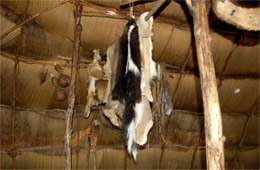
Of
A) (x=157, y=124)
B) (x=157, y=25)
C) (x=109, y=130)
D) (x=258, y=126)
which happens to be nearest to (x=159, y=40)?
(x=157, y=25)

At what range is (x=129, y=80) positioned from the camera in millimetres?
2727

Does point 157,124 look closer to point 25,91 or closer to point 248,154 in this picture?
point 25,91

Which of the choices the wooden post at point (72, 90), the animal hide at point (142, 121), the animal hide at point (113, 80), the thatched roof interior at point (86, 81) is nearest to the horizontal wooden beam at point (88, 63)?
the thatched roof interior at point (86, 81)

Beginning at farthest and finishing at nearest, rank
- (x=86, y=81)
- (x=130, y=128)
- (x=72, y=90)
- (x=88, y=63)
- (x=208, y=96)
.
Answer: (x=86, y=81)
(x=88, y=63)
(x=72, y=90)
(x=130, y=128)
(x=208, y=96)

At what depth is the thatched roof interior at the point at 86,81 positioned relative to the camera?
3.48 metres

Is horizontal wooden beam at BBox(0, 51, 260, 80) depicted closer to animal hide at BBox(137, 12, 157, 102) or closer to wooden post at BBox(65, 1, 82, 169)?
wooden post at BBox(65, 1, 82, 169)

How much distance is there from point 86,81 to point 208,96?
2185mm

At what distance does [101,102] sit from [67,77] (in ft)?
1.77

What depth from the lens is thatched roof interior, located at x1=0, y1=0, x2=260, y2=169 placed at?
3.48m

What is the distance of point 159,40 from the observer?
155 inches

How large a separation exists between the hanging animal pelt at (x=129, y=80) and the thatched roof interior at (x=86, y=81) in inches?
30.0

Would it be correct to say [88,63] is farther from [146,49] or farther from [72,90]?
[146,49]

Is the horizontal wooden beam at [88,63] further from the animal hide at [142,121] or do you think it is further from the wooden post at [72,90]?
the animal hide at [142,121]

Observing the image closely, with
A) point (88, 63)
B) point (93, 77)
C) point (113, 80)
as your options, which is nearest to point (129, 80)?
point (113, 80)
